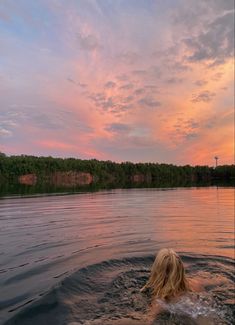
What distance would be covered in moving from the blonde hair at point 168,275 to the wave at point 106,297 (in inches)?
15.0

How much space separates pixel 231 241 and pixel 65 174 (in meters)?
110

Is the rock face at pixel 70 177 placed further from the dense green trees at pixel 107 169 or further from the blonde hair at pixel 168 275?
the blonde hair at pixel 168 275

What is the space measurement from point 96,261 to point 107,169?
132 metres

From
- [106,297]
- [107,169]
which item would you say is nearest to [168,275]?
[106,297]

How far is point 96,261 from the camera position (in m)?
11.8

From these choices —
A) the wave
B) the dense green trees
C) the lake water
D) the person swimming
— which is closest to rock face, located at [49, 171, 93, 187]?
the dense green trees

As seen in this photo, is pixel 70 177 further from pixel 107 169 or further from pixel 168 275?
pixel 168 275

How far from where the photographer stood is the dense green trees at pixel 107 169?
121 metres

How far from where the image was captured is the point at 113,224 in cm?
1975

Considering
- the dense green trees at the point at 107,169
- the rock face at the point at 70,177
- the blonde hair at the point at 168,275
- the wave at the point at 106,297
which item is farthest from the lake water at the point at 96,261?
the dense green trees at the point at 107,169

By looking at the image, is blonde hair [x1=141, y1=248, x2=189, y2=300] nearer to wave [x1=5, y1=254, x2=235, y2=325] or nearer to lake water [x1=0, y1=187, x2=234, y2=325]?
wave [x1=5, y1=254, x2=235, y2=325]

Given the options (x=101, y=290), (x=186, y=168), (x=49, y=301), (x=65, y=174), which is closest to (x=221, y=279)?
(x=101, y=290)

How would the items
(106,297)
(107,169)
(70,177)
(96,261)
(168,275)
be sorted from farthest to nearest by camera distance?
(107,169) → (70,177) → (96,261) → (106,297) → (168,275)

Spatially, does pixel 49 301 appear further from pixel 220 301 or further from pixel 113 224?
pixel 113 224
